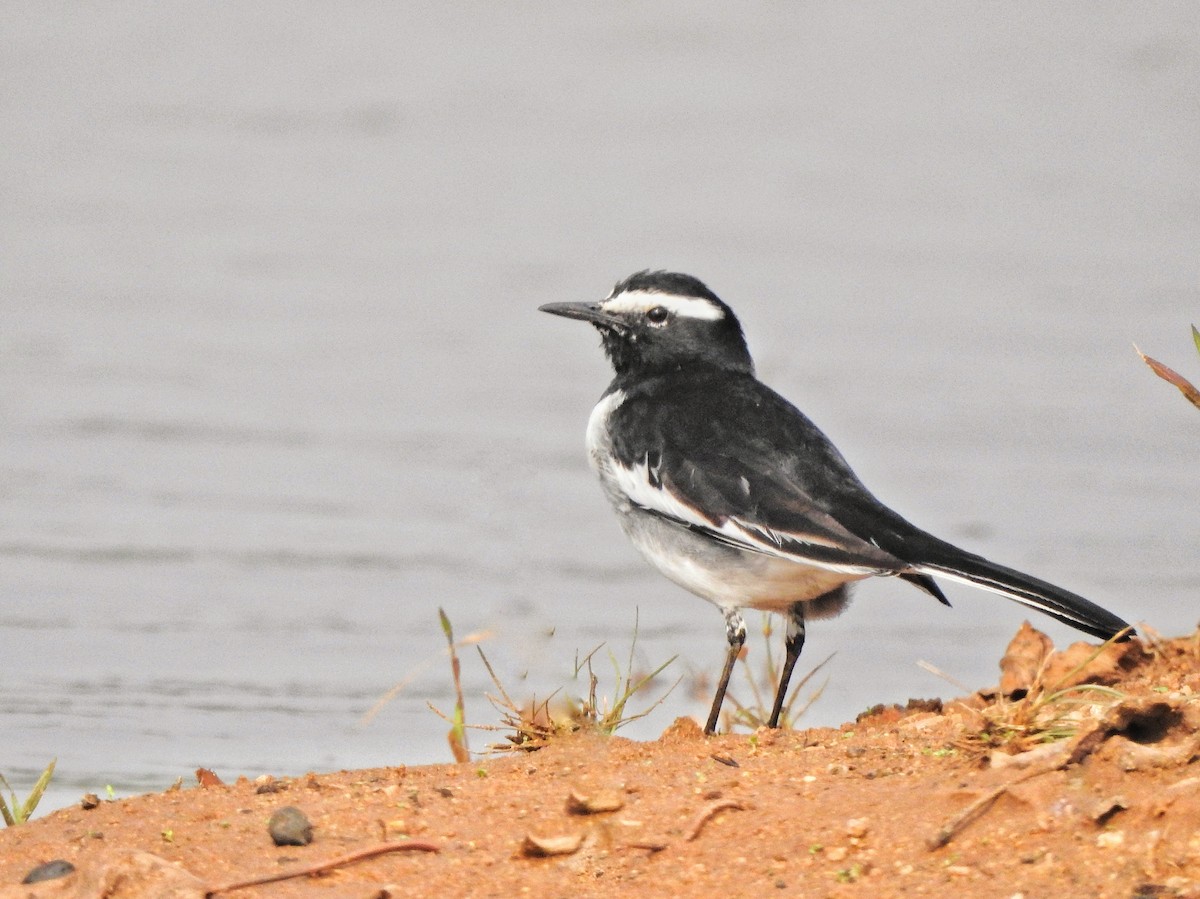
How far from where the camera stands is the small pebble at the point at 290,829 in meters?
4.94

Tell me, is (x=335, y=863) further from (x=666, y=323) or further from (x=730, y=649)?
(x=666, y=323)

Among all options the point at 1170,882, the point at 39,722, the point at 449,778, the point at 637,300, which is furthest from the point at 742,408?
the point at 1170,882

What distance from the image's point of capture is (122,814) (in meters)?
5.35

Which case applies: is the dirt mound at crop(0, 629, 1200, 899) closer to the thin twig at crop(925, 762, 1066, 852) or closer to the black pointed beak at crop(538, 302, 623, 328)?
the thin twig at crop(925, 762, 1066, 852)

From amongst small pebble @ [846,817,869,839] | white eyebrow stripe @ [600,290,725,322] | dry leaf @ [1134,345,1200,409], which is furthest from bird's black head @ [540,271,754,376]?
small pebble @ [846,817,869,839]

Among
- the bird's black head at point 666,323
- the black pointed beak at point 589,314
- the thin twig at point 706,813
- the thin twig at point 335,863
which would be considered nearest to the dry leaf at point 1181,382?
the thin twig at point 706,813

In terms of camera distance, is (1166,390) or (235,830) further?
(1166,390)

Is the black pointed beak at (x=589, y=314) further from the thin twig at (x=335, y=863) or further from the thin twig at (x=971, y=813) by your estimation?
the thin twig at (x=971, y=813)

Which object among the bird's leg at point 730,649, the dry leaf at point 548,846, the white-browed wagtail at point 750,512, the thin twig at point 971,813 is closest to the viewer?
the thin twig at point 971,813

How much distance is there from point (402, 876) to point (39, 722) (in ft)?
11.5

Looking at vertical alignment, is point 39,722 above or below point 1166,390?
below

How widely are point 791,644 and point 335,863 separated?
302 centimetres

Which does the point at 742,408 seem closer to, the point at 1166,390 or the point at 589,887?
the point at 589,887

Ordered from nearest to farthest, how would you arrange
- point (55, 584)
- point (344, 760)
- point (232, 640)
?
1. point (344, 760)
2. point (232, 640)
3. point (55, 584)
